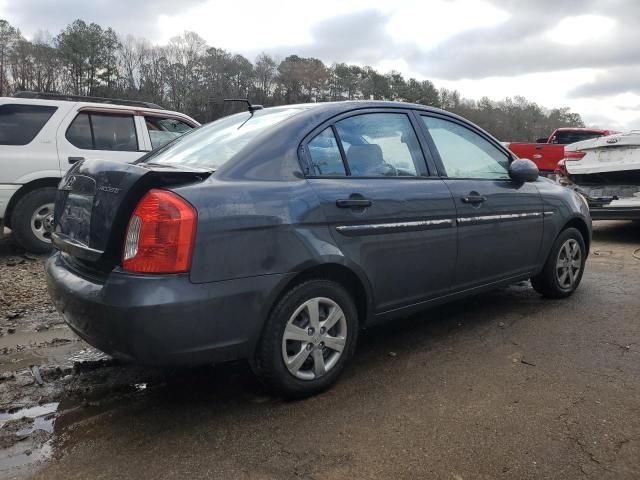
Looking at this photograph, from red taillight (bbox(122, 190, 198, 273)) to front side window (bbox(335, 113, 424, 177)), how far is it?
3.66 ft

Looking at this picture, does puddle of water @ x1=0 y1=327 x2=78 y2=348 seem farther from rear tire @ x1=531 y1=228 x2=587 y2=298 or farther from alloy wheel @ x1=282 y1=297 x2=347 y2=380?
rear tire @ x1=531 y1=228 x2=587 y2=298

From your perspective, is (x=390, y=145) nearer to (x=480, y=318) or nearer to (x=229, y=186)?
(x=229, y=186)

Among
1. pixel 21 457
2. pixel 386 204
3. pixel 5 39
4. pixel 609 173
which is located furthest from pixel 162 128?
pixel 5 39

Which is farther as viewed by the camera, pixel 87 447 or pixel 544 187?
pixel 544 187

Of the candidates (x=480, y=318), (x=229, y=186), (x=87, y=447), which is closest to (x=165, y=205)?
(x=229, y=186)

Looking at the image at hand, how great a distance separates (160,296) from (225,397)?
891mm

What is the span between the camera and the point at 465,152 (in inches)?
155

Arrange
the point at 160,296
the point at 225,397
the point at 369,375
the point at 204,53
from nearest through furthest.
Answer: the point at 160,296
the point at 225,397
the point at 369,375
the point at 204,53

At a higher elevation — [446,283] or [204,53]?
[204,53]

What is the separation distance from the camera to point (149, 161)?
3.45 metres

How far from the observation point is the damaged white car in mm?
7234

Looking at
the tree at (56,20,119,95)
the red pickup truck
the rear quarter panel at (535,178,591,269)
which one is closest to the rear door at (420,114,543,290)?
the rear quarter panel at (535,178,591,269)

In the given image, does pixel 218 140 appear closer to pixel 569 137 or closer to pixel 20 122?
pixel 20 122

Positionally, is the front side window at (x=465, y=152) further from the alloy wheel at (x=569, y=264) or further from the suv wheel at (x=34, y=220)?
the suv wheel at (x=34, y=220)
